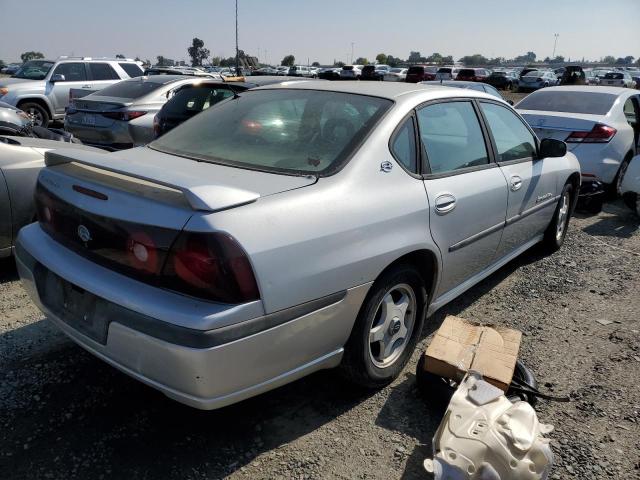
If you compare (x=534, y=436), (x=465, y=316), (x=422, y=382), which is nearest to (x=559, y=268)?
(x=465, y=316)

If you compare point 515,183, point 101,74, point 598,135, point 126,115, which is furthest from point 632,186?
point 101,74

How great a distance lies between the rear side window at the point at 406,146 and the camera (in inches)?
110

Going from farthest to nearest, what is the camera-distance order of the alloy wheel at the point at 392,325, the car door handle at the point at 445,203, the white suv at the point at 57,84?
the white suv at the point at 57,84
the car door handle at the point at 445,203
the alloy wheel at the point at 392,325

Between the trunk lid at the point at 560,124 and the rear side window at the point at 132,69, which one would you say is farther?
the rear side window at the point at 132,69

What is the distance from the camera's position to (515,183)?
3771 mm

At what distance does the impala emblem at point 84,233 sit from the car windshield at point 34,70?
41.3ft

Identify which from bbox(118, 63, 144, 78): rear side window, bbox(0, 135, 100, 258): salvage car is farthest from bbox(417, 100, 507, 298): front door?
bbox(118, 63, 144, 78): rear side window

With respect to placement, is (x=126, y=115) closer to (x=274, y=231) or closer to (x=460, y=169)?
(x=460, y=169)

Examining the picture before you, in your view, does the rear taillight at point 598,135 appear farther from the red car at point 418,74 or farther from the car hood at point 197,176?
the red car at point 418,74

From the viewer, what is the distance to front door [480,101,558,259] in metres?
3.77

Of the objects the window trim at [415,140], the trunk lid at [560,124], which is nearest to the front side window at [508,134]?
the window trim at [415,140]

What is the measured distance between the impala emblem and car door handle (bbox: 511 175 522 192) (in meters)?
2.74

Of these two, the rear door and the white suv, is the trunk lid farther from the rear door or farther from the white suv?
the rear door

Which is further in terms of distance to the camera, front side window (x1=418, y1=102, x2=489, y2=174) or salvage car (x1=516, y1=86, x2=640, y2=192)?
salvage car (x1=516, y1=86, x2=640, y2=192)
